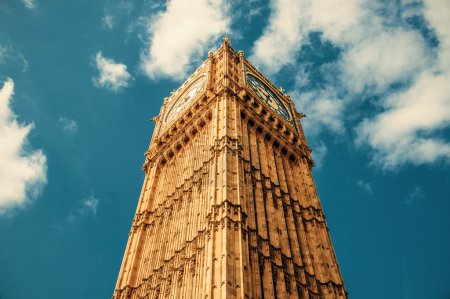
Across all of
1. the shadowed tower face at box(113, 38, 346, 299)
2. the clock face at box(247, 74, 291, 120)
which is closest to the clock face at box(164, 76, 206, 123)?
the shadowed tower face at box(113, 38, 346, 299)

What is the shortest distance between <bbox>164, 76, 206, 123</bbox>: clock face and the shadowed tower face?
0.43 ft

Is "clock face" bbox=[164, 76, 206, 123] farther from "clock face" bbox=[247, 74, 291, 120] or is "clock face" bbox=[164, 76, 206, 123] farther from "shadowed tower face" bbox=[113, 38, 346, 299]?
"clock face" bbox=[247, 74, 291, 120]

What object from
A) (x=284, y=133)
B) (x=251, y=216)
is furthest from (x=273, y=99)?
(x=251, y=216)

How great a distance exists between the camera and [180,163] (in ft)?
129

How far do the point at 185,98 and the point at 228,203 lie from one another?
20.6m

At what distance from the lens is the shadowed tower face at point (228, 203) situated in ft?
86.1

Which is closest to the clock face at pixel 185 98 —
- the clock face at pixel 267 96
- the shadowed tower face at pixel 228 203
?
the shadowed tower face at pixel 228 203

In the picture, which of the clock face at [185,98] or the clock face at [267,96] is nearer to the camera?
the clock face at [185,98]

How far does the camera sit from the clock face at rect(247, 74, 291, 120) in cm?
4581

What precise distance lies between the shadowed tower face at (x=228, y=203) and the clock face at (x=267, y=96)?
13 centimetres

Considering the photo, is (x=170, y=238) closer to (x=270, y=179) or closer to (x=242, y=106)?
(x=270, y=179)

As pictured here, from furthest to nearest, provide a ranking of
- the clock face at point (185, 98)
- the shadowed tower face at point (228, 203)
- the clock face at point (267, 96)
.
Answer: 1. the clock face at point (267, 96)
2. the clock face at point (185, 98)
3. the shadowed tower face at point (228, 203)

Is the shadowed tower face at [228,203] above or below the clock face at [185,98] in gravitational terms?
below

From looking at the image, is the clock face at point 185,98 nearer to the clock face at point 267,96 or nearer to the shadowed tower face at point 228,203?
the shadowed tower face at point 228,203
